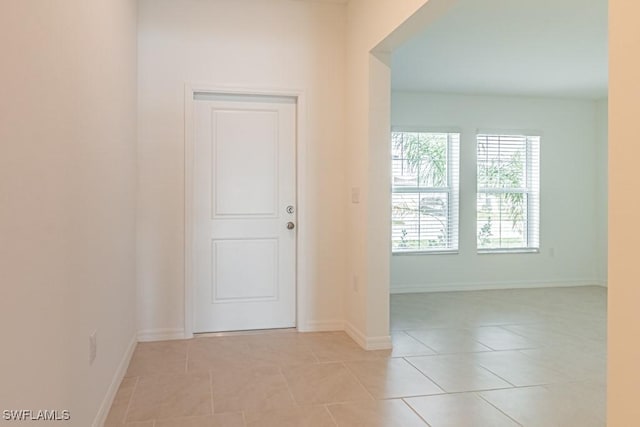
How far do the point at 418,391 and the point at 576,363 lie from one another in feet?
4.20

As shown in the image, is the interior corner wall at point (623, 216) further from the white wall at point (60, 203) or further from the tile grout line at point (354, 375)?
the white wall at point (60, 203)

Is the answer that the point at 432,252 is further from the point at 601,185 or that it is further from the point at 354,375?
the point at 354,375

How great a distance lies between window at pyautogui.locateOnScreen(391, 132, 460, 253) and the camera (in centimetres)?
565

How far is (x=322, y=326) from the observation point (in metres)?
3.78

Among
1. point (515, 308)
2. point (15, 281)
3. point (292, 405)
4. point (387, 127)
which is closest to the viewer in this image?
point (15, 281)

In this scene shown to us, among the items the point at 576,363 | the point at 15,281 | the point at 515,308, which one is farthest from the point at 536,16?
the point at 15,281

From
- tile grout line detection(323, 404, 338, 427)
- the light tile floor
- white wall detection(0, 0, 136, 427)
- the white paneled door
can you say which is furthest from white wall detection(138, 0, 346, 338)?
tile grout line detection(323, 404, 338, 427)

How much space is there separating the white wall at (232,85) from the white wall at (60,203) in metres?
0.79

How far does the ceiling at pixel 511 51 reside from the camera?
3365 mm

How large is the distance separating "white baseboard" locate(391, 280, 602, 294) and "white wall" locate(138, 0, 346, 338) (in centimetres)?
203

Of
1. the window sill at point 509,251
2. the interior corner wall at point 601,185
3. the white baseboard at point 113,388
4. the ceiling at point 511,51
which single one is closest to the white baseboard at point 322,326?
the white baseboard at point 113,388

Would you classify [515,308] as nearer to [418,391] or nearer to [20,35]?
[418,391]

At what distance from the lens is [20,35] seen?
1191 millimetres
